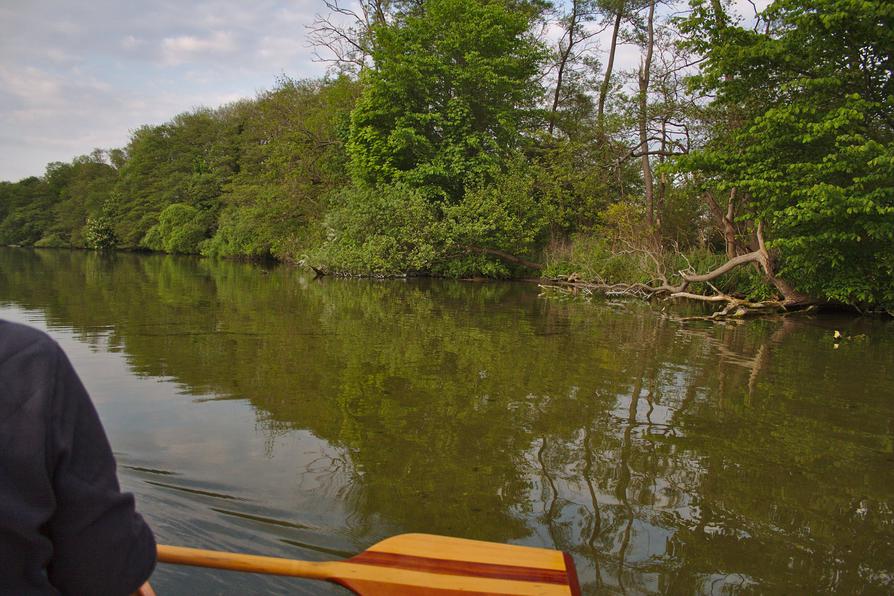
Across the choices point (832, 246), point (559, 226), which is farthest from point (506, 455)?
point (559, 226)

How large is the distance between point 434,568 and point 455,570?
0.08 metres

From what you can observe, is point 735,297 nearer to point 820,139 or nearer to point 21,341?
point 820,139

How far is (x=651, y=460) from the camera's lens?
427 centimetres

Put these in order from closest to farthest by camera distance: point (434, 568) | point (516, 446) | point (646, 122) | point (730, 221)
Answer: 1. point (434, 568)
2. point (516, 446)
3. point (730, 221)
4. point (646, 122)

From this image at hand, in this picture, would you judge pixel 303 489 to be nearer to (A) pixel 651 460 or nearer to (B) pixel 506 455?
(B) pixel 506 455

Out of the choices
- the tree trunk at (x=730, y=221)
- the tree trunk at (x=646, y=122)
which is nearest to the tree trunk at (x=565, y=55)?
the tree trunk at (x=646, y=122)

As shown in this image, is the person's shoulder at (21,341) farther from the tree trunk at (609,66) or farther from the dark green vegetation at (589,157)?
the tree trunk at (609,66)

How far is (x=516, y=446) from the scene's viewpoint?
447 cm

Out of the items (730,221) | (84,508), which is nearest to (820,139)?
(730,221)

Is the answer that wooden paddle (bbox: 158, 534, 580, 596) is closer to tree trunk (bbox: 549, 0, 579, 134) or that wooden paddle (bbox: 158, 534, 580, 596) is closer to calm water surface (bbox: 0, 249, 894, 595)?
calm water surface (bbox: 0, 249, 894, 595)

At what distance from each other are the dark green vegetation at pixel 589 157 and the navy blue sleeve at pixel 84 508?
12098mm

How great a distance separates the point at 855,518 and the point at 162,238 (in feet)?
143

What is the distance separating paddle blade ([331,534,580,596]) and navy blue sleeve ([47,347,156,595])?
963 millimetres

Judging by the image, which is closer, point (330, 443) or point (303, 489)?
point (303, 489)
